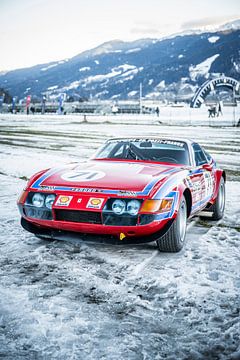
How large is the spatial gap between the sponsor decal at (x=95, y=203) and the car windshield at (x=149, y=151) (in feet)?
5.09

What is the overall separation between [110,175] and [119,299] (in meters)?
1.51

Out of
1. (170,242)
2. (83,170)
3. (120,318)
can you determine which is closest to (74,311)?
(120,318)

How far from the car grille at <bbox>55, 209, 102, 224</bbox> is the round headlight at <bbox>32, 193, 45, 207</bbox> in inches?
9.6

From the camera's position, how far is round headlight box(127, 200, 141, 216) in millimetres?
3836

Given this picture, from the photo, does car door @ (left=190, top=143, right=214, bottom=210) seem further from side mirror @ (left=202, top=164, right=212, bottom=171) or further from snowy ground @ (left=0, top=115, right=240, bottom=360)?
snowy ground @ (left=0, top=115, right=240, bottom=360)

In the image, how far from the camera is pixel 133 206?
3857 millimetres

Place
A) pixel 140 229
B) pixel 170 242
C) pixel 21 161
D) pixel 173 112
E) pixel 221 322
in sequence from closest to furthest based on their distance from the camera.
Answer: pixel 221 322 < pixel 140 229 < pixel 170 242 < pixel 21 161 < pixel 173 112

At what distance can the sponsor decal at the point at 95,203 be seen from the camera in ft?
12.6

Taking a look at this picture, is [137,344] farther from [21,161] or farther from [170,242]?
[21,161]

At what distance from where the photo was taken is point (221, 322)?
2844mm

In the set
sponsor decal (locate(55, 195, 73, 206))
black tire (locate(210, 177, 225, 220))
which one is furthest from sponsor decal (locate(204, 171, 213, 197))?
sponsor decal (locate(55, 195, 73, 206))

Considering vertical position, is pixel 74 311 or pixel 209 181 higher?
pixel 209 181

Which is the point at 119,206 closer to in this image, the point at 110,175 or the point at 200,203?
the point at 110,175

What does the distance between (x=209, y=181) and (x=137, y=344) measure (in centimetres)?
327
